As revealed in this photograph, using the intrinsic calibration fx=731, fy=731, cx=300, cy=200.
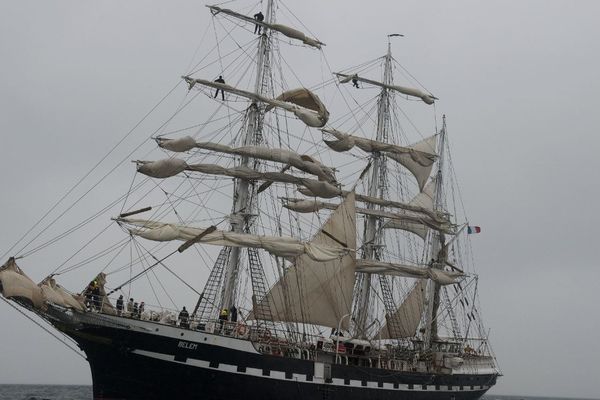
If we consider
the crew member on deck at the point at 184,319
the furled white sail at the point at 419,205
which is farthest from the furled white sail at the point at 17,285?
the furled white sail at the point at 419,205

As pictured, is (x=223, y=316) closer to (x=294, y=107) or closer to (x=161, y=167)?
(x=161, y=167)

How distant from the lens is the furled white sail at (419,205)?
53.8 m

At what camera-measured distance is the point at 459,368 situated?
1852 inches

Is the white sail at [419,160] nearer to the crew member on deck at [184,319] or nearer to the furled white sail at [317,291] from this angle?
the furled white sail at [317,291]

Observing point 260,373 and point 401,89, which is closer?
point 260,373

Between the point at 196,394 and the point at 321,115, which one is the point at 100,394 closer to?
the point at 196,394

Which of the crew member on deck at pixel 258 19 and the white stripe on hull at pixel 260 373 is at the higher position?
the crew member on deck at pixel 258 19

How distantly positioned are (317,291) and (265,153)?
8957 millimetres

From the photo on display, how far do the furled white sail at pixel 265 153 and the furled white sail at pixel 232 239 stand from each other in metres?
4.12

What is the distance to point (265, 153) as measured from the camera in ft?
124

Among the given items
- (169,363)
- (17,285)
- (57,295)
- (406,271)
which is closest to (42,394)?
(406,271)

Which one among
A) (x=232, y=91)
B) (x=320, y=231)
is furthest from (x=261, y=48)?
(x=320, y=231)

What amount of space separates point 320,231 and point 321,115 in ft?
23.0

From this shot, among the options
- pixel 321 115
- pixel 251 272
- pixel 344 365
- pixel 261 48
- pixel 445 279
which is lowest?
pixel 344 365
